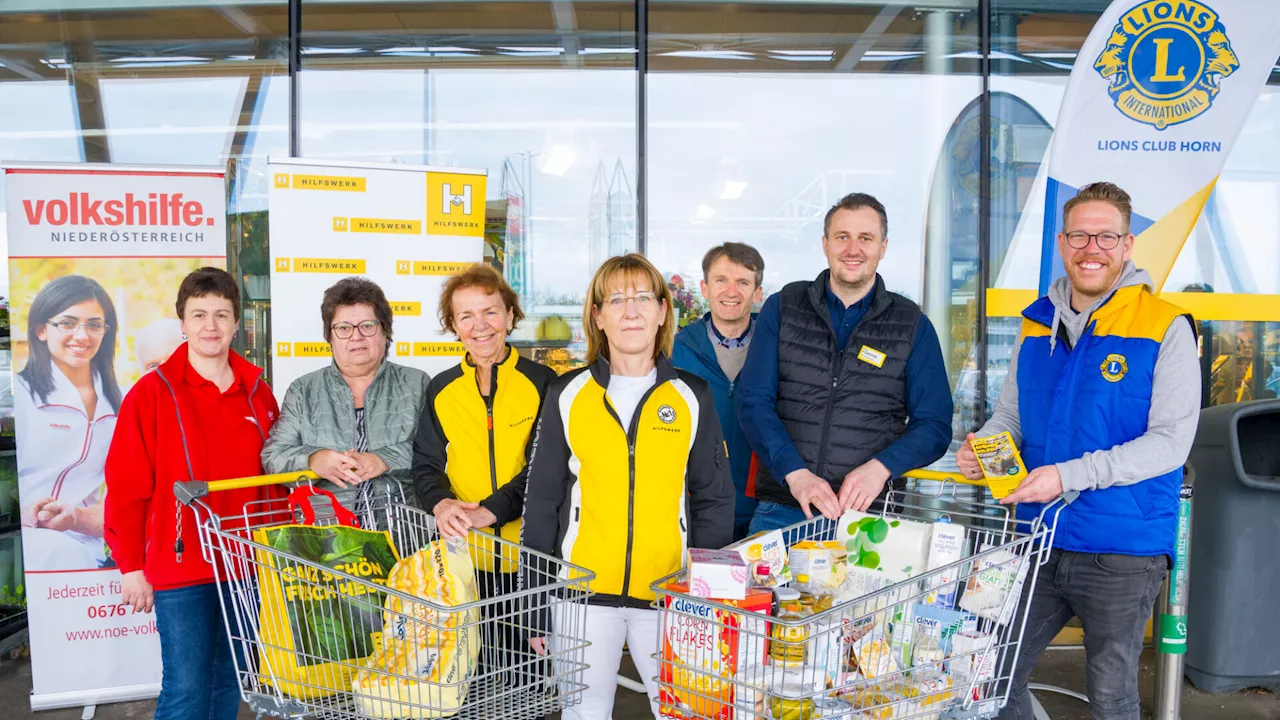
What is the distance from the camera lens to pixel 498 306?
2.81 metres

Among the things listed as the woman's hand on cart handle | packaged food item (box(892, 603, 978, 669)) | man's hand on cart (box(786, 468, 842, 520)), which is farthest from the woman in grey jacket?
packaged food item (box(892, 603, 978, 669))

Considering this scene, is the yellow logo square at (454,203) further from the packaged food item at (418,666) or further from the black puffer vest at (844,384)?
the packaged food item at (418,666)

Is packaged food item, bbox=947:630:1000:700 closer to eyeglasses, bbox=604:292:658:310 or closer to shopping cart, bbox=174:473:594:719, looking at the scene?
shopping cart, bbox=174:473:594:719

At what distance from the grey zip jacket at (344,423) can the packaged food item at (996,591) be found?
65.2 inches

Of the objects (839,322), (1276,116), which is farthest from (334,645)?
(1276,116)

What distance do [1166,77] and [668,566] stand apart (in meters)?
3.15

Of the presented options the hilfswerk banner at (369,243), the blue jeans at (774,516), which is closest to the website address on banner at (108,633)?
the hilfswerk banner at (369,243)

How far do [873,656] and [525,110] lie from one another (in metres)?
4.45

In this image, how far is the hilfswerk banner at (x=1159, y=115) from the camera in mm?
3814

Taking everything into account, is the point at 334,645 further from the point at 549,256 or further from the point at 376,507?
the point at 549,256

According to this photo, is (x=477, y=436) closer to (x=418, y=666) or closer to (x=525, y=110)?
(x=418, y=666)

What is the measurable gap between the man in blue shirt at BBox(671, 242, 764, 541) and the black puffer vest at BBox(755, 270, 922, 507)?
58 cm

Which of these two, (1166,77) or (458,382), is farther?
(1166,77)

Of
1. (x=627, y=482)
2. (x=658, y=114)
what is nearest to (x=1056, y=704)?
(x=627, y=482)
